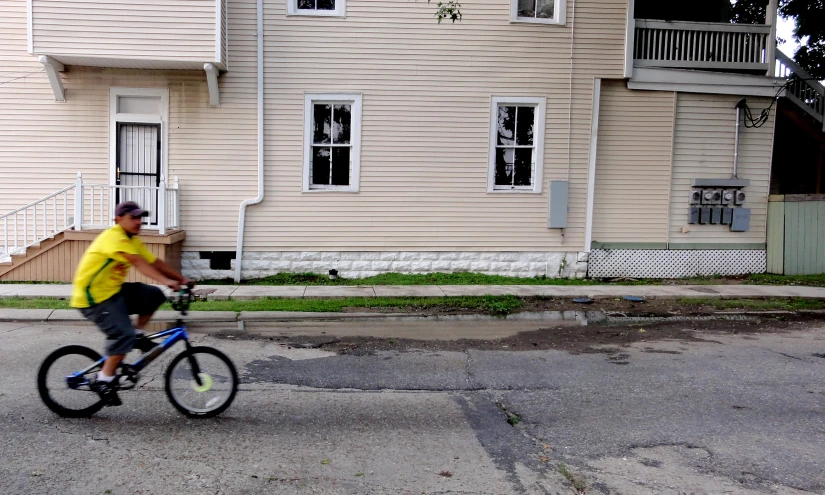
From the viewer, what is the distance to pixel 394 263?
13.8 m

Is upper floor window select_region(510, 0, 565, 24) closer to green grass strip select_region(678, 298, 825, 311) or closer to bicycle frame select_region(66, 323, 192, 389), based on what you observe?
green grass strip select_region(678, 298, 825, 311)

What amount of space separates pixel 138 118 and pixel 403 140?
5.44 m

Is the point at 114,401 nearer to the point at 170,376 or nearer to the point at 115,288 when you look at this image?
the point at 170,376

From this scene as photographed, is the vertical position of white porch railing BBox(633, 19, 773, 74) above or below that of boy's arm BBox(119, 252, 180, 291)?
above

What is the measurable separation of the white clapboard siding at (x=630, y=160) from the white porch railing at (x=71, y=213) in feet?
29.7

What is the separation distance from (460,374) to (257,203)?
302 inches

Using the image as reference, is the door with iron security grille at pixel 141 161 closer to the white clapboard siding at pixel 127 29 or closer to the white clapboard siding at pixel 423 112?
the white clapboard siding at pixel 127 29

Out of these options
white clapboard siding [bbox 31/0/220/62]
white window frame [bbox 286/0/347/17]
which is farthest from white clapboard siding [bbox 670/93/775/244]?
white clapboard siding [bbox 31/0/220/62]

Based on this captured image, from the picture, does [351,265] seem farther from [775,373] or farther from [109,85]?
[775,373]

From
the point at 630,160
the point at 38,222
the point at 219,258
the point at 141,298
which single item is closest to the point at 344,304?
the point at 219,258

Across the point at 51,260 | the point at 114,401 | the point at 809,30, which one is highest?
the point at 809,30

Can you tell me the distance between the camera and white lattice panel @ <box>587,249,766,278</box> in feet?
46.9

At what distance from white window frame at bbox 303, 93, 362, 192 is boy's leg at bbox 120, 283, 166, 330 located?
8.21 meters

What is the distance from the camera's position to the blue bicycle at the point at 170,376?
17.4ft
